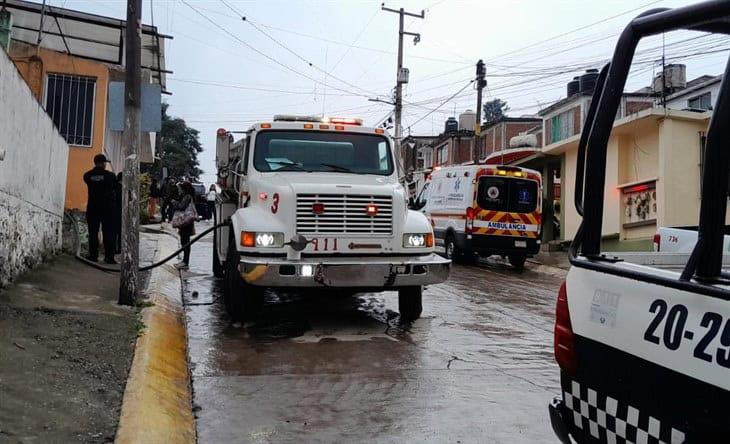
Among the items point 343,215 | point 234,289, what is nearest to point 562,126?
point 343,215

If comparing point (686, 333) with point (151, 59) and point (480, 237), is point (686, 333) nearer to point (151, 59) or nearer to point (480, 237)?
point (480, 237)

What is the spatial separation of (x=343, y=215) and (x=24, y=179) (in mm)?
3704

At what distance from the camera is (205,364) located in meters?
5.90

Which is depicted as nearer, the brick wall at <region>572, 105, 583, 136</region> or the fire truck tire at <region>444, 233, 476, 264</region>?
the fire truck tire at <region>444, 233, 476, 264</region>

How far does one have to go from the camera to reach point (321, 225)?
7.25 metres

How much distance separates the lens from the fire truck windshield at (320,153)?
8.26 meters

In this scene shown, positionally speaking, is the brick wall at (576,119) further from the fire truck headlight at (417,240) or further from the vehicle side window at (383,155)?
the fire truck headlight at (417,240)

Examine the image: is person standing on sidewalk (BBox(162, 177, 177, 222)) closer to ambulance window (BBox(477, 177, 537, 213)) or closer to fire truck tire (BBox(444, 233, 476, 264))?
fire truck tire (BBox(444, 233, 476, 264))

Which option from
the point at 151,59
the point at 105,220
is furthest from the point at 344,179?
the point at 151,59

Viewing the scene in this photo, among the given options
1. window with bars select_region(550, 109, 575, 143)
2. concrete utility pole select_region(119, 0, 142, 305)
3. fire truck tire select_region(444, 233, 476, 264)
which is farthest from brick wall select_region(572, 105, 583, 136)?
concrete utility pole select_region(119, 0, 142, 305)

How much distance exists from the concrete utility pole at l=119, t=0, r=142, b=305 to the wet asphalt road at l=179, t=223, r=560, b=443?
35.0 inches

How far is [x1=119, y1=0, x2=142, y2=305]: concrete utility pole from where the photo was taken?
7074mm

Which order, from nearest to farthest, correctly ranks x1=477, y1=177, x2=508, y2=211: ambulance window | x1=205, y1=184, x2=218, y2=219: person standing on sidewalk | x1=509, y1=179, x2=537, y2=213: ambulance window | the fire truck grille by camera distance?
the fire truck grille, x1=205, y1=184, x2=218, y2=219: person standing on sidewalk, x1=477, y1=177, x2=508, y2=211: ambulance window, x1=509, y1=179, x2=537, y2=213: ambulance window

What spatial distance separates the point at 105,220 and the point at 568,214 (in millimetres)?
16720
